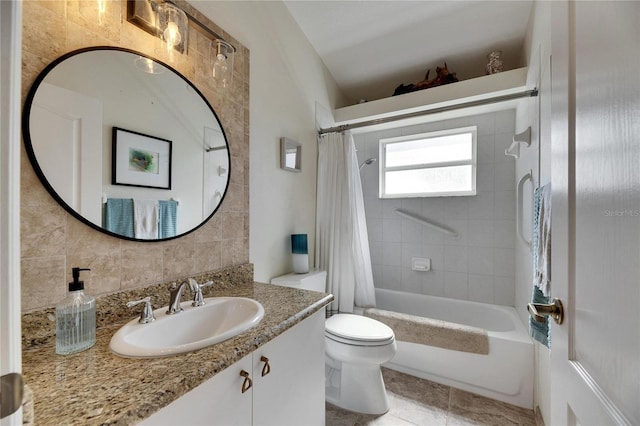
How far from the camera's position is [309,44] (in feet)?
7.41

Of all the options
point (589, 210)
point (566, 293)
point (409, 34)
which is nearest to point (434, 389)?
point (566, 293)

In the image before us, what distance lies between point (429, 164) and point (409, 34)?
3.89 ft

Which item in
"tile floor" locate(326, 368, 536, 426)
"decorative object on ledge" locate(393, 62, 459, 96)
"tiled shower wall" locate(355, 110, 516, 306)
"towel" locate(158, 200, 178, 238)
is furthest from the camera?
"tiled shower wall" locate(355, 110, 516, 306)

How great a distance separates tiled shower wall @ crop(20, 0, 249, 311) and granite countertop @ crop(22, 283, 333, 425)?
0.20 metres

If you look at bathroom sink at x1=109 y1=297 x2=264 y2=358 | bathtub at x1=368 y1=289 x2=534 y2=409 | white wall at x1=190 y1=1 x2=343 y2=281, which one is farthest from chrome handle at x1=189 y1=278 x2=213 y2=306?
bathtub at x1=368 y1=289 x2=534 y2=409

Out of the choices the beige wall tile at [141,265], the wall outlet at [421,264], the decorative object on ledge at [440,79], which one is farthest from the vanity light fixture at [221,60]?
the wall outlet at [421,264]

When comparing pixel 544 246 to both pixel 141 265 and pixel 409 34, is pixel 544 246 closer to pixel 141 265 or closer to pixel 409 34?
pixel 141 265

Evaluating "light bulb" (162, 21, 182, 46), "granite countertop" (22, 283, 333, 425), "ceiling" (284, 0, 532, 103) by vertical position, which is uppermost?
"ceiling" (284, 0, 532, 103)

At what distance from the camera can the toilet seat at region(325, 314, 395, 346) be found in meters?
1.59

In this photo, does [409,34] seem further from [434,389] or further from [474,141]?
[434,389]

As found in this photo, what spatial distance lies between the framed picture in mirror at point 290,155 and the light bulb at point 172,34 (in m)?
0.88

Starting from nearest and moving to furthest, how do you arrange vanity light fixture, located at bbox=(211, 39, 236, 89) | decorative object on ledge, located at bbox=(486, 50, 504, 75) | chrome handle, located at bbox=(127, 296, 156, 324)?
1. chrome handle, located at bbox=(127, 296, 156, 324)
2. vanity light fixture, located at bbox=(211, 39, 236, 89)
3. decorative object on ledge, located at bbox=(486, 50, 504, 75)

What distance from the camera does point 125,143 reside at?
1.04 metres

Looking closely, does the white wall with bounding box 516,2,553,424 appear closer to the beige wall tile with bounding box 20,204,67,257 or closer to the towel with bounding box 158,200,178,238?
the towel with bounding box 158,200,178,238
